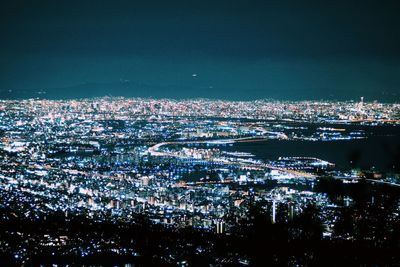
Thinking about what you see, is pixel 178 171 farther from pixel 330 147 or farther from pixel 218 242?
pixel 218 242

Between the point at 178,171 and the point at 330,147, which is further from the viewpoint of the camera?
the point at 330,147

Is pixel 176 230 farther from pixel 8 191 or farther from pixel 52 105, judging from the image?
pixel 52 105

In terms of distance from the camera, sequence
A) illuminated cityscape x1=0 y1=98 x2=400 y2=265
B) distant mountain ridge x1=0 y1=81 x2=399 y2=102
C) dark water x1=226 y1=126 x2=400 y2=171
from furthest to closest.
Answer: distant mountain ridge x1=0 y1=81 x2=399 y2=102
dark water x1=226 y1=126 x2=400 y2=171
illuminated cityscape x1=0 y1=98 x2=400 y2=265

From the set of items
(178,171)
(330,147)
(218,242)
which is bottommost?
(218,242)

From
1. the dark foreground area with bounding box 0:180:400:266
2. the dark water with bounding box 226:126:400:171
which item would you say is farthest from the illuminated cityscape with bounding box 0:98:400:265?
the dark water with bounding box 226:126:400:171

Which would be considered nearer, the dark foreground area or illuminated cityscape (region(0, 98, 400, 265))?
the dark foreground area

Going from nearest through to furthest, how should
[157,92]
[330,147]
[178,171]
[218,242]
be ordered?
1. [218,242]
2. [178,171]
3. [330,147]
4. [157,92]

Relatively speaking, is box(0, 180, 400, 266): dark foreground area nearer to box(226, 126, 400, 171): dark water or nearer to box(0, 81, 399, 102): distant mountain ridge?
box(226, 126, 400, 171): dark water

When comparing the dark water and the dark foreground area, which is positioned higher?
the dark water

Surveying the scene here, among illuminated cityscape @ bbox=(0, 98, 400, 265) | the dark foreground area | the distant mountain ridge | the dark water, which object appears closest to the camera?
the dark foreground area

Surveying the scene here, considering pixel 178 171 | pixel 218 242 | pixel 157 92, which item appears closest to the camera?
pixel 218 242

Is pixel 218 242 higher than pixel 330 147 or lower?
lower

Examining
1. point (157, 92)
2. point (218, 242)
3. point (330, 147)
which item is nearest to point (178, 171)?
point (330, 147)
